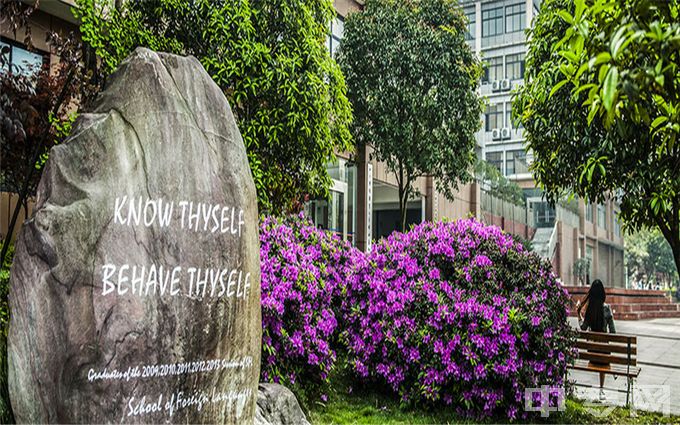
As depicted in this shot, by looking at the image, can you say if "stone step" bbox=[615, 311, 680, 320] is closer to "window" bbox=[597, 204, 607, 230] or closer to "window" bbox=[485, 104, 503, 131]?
"window" bbox=[597, 204, 607, 230]

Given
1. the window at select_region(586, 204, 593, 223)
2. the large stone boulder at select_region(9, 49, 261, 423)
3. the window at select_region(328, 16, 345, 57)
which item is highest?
the window at select_region(328, 16, 345, 57)

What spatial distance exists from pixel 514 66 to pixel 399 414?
149 feet

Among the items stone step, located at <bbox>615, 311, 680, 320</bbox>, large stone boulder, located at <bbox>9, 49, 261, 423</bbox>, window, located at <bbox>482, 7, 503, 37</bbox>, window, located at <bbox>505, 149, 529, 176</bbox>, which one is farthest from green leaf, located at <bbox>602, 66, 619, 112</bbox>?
window, located at <bbox>482, 7, 503, 37</bbox>

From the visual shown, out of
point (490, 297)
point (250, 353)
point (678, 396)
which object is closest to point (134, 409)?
point (250, 353)

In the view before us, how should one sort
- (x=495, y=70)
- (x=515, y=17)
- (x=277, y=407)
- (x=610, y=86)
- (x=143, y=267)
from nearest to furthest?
(x=610, y=86)
(x=143, y=267)
(x=277, y=407)
(x=515, y=17)
(x=495, y=70)

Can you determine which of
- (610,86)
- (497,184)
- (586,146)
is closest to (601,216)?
(497,184)

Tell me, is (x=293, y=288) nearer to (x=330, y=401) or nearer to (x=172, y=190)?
(x=330, y=401)

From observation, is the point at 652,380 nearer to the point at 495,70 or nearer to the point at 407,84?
the point at 407,84

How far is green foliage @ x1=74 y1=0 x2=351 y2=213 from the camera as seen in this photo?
8.66 m

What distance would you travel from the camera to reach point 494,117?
49.6m

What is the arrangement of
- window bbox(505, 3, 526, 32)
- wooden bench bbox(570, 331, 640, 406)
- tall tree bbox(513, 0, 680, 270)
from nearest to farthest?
tall tree bbox(513, 0, 680, 270), wooden bench bbox(570, 331, 640, 406), window bbox(505, 3, 526, 32)

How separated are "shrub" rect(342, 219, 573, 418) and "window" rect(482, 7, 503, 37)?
44628mm

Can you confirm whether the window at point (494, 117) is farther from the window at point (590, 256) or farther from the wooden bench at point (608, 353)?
the wooden bench at point (608, 353)

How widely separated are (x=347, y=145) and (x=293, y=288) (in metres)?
4.05
